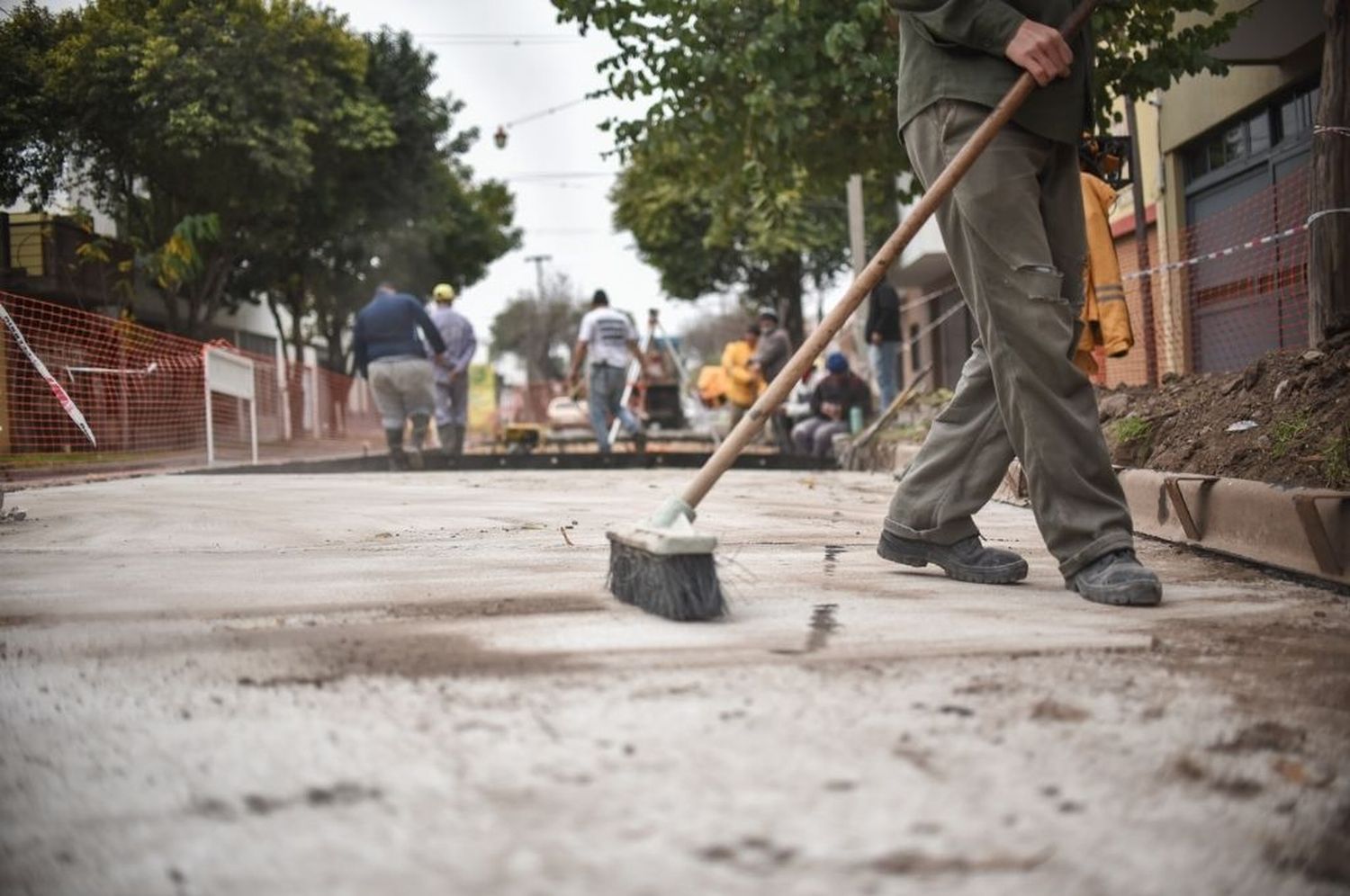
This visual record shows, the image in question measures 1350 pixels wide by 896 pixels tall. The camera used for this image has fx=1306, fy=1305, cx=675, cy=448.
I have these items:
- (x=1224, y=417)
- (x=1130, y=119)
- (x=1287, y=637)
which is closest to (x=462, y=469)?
(x=1130, y=119)

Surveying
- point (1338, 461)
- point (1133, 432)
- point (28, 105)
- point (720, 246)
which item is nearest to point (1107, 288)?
point (1133, 432)

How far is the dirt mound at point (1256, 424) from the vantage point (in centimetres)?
398

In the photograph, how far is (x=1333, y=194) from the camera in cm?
528

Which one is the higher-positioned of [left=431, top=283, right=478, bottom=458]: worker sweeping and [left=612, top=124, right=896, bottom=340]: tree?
[left=612, top=124, right=896, bottom=340]: tree

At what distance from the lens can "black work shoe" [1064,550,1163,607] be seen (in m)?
2.84

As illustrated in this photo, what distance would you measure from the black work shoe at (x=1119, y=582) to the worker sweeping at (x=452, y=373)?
11.1 meters

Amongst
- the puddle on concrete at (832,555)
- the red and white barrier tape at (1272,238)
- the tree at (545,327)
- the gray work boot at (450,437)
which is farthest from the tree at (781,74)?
the tree at (545,327)

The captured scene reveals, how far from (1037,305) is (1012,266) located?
0.35 ft

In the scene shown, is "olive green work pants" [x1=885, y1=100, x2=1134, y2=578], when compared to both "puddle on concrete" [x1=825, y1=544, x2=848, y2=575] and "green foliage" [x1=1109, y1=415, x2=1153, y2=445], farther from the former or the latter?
"green foliage" [x1=1109, y1=415, x2=1153, y2=445]

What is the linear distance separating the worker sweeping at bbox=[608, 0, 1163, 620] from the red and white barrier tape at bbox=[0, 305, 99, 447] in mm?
4725

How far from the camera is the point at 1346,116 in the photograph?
5.28m

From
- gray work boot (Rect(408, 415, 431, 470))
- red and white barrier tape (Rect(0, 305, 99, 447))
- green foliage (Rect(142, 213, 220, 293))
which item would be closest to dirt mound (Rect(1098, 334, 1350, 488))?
red and white barrier tape (Rect(0, 305, 99, 447))

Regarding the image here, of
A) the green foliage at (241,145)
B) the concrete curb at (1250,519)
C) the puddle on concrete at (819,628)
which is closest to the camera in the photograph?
the puddle on concrete at (819,628)

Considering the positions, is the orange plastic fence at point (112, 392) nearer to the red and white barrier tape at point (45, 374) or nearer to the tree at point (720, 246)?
the red and white barrier tape at point (45, 374)
